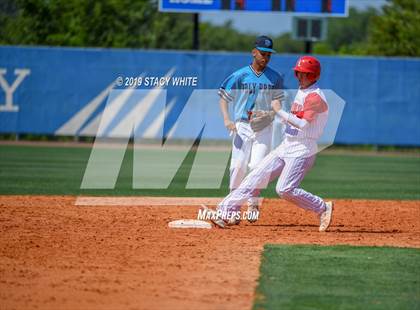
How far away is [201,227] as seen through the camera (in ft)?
35.6

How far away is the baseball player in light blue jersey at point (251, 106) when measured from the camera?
35.9 feet

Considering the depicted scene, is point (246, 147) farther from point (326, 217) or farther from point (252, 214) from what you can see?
point (326, 217)

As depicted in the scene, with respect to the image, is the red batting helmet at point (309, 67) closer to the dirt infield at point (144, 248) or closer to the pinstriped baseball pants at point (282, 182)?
the pinstriped baseball pants at point (282, 182)

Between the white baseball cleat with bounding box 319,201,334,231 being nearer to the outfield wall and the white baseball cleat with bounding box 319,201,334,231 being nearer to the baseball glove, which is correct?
the baseball glove

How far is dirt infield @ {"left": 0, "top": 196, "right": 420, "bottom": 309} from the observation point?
7000mm

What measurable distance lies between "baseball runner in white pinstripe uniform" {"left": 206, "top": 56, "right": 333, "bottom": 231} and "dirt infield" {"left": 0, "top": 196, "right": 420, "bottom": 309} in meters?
0.37

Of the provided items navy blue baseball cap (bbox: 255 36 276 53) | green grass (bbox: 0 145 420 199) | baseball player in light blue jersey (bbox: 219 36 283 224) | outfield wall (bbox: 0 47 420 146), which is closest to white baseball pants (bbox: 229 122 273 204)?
baseball player in light blue jersey (bbox: 219 36 283 224)

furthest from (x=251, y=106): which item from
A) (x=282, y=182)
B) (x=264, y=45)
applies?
(x=282, y=182)

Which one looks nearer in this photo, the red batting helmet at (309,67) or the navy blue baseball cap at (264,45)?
the red batting helmet at (309,67)

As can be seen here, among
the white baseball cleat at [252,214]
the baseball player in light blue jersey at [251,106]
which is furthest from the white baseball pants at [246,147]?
the white baseball cleat at [252,214]

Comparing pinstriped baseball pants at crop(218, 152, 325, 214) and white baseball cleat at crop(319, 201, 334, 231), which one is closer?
pinstriped baseball pants at crop(218, 152, 325, 214)

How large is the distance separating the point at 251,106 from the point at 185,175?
26.0 ft

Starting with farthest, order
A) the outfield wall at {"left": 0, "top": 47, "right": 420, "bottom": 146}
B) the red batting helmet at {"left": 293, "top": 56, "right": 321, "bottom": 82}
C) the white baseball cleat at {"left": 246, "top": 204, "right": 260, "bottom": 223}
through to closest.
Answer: the outfield wall at {"left": 0, "top": 47, "right": 420, "bottom": 146}
the white baseball cleat at {"left": 246, "top": 204, "right": 260, "bottom": 223}
the red batting helmet at {"left": 293, "top": 56, "right": 321, "bottom": 82}

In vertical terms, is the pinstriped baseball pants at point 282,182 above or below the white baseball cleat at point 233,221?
above
